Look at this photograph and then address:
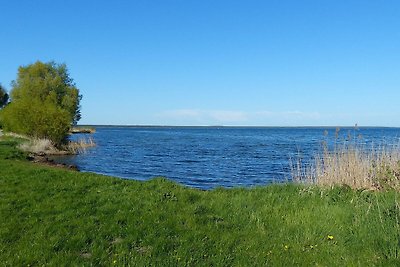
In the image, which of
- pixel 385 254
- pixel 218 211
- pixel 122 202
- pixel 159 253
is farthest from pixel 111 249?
pixel 385 254

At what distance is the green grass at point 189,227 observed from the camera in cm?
710

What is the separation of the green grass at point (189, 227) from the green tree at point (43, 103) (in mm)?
33048

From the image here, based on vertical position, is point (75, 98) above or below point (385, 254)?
above

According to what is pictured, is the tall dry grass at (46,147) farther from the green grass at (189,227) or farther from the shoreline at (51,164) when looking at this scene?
the green grass at (189,227)

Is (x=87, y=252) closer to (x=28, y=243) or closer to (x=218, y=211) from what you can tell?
(x=28, y=243)

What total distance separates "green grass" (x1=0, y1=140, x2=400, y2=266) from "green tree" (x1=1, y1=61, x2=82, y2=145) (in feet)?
108

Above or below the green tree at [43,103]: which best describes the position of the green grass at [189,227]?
below

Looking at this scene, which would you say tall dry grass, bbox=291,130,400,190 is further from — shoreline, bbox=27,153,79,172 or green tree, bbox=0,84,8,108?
green tree, bbox=0,84,8,108

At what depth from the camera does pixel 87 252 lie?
7.25 m

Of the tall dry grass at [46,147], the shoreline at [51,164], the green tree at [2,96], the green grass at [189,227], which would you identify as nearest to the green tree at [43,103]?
the tall dry grass at [46,147]

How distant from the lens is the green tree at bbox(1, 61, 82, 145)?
43094mm

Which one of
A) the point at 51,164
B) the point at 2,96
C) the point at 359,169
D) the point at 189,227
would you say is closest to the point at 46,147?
the point at 51,164

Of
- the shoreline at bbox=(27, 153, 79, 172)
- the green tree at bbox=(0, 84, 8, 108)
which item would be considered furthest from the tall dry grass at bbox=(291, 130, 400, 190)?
the green tree at bbox=(0, 84, 8, 108)

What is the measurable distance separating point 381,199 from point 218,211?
14.5 ft
